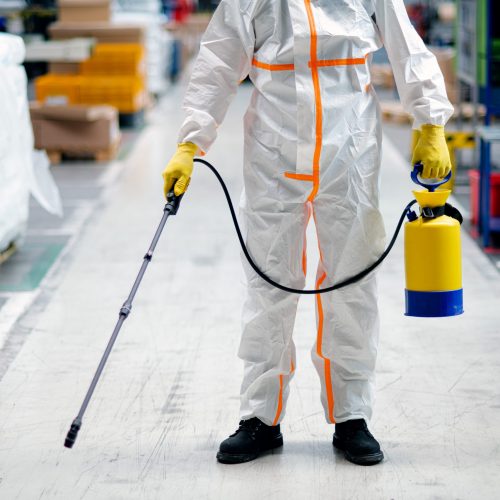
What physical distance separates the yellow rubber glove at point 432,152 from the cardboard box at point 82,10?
9.61m

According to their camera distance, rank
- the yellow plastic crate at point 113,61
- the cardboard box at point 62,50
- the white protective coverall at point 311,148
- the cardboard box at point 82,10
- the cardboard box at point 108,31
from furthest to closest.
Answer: the cardboard box at point 82,10, the cardboard box at point 108,31, the yellow plastic crate at point 113,61, the cardboard box at point 62,50, the white protective coverall at point 311,148

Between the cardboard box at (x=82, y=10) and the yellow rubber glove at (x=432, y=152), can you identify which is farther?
the cardboard box at (x=82, y=10)

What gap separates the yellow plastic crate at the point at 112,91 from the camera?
10.9 m

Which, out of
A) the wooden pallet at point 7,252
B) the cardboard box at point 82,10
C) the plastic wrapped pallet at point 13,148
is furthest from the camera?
the cardboard box at point 82,10

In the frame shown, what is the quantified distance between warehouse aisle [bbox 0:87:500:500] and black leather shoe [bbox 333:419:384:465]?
0.03 meters

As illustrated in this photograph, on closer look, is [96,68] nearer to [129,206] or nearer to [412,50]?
[129,206]

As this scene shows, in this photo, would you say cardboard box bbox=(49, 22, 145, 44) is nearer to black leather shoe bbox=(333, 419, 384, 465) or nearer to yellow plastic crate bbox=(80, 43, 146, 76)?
yellow plastic crate bbox=(80, 43, 146, 76)

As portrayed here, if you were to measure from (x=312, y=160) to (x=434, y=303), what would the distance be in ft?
1.94

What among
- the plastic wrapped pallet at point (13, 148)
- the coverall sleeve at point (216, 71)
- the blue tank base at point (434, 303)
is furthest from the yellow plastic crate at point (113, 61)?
the blue tank base at point (434, 303)

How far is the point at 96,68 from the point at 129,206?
427 centimetres

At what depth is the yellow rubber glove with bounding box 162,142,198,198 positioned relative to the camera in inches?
119

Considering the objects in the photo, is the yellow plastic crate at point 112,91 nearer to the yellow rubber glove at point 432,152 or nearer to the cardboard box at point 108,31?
the cardboard box at point 108,31

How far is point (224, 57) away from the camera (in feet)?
9.84

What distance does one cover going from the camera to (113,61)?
11.3m
